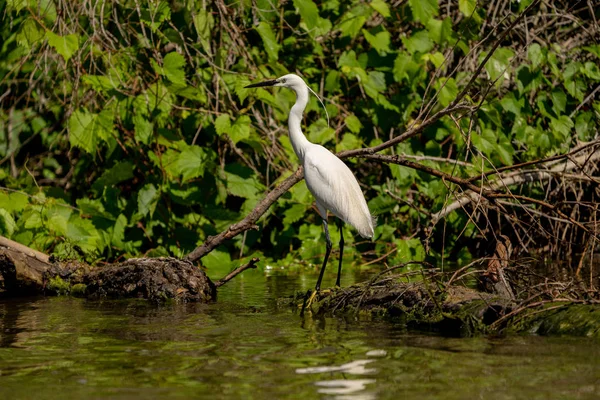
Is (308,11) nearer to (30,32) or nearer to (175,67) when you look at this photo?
(175,67)

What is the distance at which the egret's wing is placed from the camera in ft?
19.8

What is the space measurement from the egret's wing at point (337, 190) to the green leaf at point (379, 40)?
2777mm

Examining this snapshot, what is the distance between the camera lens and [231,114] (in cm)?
783

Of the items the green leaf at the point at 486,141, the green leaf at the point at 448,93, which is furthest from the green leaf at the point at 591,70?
the green leaf at the point at 448,93

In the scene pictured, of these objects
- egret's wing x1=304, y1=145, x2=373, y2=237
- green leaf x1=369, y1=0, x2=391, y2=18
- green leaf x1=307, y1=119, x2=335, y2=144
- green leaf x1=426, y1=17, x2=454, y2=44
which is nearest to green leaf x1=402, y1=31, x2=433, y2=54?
green leaf x1=426, y1=17, x2=454, y2=44

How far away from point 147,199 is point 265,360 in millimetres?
4284

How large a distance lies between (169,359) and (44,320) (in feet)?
4.95

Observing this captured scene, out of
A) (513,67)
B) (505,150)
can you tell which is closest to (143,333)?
(505,150)

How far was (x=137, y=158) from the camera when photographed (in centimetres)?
829

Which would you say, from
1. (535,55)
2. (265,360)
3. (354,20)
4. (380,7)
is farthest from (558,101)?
(265,360)

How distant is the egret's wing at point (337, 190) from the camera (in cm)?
605

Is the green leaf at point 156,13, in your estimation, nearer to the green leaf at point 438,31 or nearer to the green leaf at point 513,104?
the green leaf at point 438,31

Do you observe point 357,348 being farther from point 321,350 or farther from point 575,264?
point 575,264

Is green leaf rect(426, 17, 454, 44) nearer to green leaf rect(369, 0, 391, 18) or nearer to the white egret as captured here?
green leaf rect(369, 0, 391, 18)
